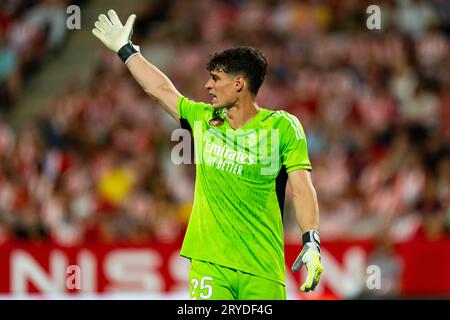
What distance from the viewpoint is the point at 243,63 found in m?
7.37

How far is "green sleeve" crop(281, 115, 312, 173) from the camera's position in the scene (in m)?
7.23

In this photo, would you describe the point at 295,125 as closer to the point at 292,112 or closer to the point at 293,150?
the point at 293,150

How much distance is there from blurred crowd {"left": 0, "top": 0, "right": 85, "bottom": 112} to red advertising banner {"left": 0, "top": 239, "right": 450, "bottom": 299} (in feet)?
15.5

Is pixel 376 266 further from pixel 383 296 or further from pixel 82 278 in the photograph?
pixel 82 278

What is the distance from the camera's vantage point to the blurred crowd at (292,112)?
48.8 feet

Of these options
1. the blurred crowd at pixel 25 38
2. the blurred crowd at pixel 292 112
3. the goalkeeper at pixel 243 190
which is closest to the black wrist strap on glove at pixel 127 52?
the goalkeeper at pixel 243 190

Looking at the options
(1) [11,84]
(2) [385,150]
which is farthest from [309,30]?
(1) [11,84]

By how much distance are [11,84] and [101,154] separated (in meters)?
3.03

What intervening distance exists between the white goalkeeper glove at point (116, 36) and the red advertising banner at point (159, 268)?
245 inches

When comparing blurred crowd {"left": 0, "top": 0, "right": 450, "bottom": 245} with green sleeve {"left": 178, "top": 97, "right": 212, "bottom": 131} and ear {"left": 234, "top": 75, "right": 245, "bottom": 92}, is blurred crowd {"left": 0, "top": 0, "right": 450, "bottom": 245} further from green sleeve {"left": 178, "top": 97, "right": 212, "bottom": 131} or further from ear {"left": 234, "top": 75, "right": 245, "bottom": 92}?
ear {"left": 234, "top": 75, "right": 245, "bottom": 92}

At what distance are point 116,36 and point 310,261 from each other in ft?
6.75

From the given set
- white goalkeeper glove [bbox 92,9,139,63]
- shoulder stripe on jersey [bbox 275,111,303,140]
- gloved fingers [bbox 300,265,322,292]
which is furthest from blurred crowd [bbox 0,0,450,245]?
gloved fingers [bbox 300,265,322,292]

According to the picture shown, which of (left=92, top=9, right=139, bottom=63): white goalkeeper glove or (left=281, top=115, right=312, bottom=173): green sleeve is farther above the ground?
(left=92, top=9, right=139, bottom=63): white goalkeeper glove

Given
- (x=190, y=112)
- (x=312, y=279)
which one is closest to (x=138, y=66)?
(x=190, y=112)
